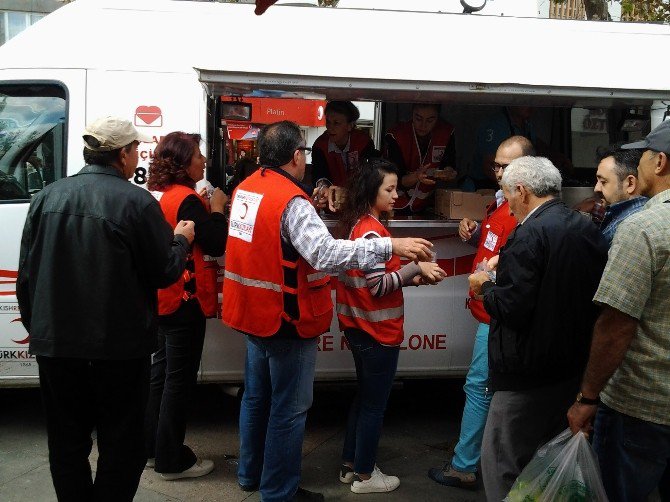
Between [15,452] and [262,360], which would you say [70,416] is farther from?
[15,452]

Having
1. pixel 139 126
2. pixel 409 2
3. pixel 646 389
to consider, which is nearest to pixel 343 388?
pixel 139 126

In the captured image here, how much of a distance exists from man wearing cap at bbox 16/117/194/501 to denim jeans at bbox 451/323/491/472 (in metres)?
1.72

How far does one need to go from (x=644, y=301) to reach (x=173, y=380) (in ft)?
8.22

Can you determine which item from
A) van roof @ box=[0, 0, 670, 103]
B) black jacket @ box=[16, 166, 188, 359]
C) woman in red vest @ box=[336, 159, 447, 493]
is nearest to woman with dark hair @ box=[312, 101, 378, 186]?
van roof @ box=[0, 0, 670, 103]

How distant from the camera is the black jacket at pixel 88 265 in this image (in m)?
2.94

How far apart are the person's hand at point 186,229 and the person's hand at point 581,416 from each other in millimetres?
1897

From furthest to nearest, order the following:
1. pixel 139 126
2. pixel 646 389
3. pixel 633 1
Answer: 1. pixel 633 1
2. pixel 139 126
3. pixel 646 389

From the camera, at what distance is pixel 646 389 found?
2.58m

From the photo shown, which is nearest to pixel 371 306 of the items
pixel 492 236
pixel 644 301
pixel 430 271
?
pixel 430 271

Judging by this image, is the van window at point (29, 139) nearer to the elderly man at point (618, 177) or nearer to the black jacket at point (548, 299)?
the black jacket at point (548, 299)

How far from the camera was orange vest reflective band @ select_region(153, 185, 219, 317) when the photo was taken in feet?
12.8

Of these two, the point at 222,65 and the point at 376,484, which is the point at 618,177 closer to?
the point at 376,484

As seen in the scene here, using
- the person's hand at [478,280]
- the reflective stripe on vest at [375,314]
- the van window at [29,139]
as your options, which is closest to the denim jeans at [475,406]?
the reflective stripe on vest at [375,314]

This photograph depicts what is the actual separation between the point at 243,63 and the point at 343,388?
101 inches
